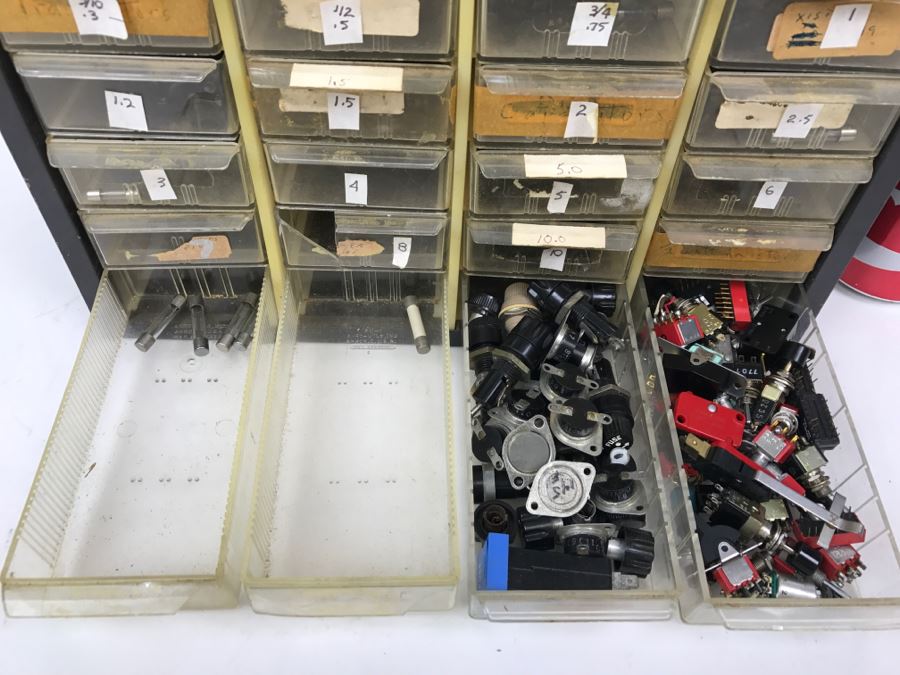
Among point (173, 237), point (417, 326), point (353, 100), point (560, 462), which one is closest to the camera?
point (353, 100)

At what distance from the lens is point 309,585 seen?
3.11 ft

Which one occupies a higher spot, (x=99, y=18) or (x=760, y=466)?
(x=99, y=18)

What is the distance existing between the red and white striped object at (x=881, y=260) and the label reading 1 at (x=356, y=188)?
0.92 metres

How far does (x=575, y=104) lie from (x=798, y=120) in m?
0.32

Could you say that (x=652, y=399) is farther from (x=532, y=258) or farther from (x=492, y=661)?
(x=492, y=661)

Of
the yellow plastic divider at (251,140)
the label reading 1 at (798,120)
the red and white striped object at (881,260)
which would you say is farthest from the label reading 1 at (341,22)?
the red and white striped object at (881,260)

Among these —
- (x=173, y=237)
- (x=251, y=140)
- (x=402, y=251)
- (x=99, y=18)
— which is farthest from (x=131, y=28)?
(x=402, y=251)

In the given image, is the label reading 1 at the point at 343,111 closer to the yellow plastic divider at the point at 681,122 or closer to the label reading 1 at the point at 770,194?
the yellow plastic divider at the point at 681,122

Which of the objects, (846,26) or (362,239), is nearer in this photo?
(846,26)

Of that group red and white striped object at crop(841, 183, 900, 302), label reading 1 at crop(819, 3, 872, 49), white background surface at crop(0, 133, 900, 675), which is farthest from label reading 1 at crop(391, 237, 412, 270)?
red and white striped object at crop(841, 183, 900, 302)

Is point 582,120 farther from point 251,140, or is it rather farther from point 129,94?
point 129,94

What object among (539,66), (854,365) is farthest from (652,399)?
(539,66)

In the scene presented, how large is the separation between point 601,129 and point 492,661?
76 cm

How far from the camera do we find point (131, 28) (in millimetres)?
957
